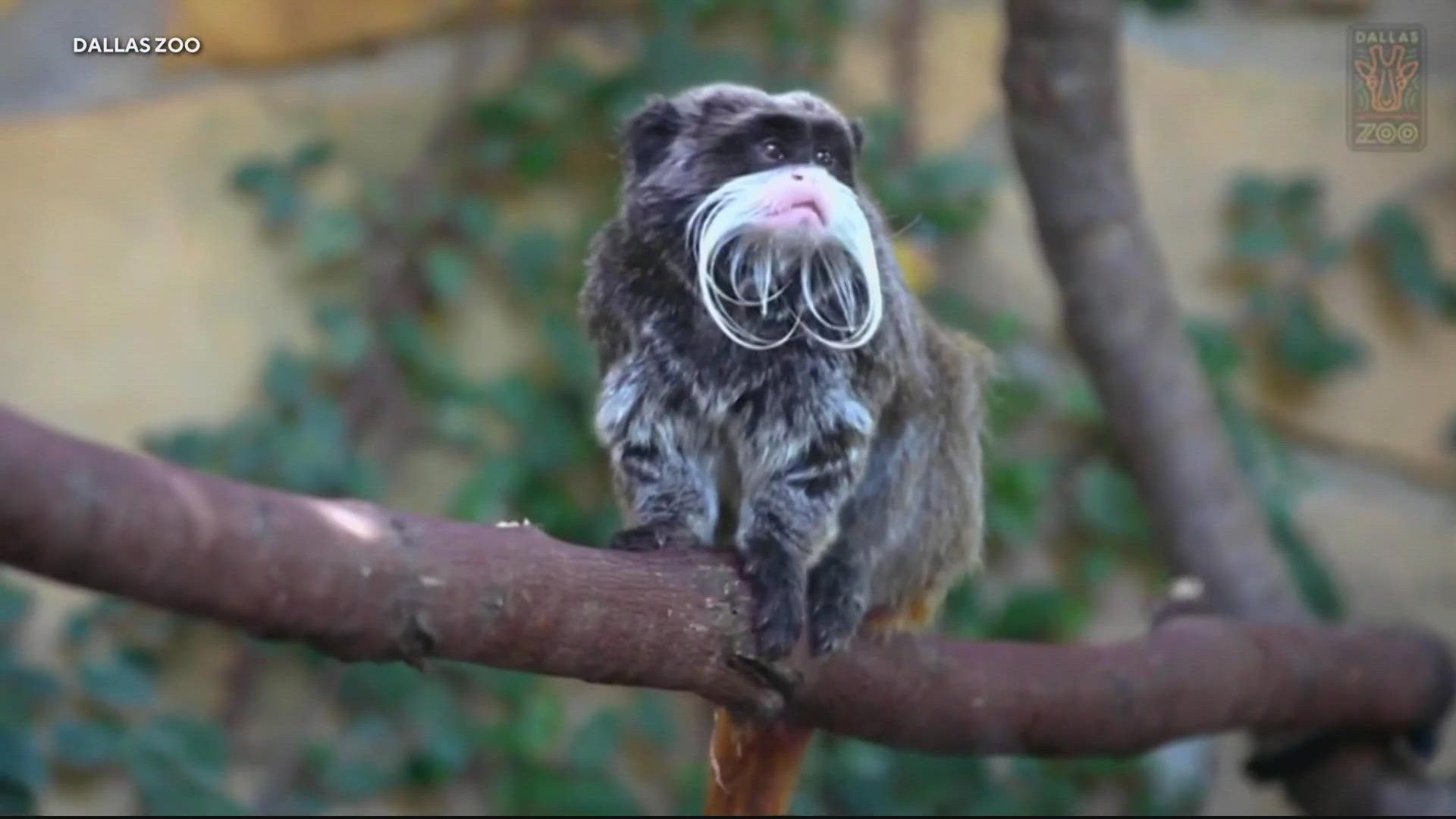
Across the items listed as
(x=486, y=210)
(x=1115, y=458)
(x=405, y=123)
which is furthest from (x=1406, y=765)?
(x=405, y=123)

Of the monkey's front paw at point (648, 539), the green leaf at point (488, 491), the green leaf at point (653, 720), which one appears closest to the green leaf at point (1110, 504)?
the green leaf at point (653, 720)

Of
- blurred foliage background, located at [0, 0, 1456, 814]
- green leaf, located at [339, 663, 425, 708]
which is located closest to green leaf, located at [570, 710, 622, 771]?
blurred foliage background, located at [0, 0, 1456, 814]

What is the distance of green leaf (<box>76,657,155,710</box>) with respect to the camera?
2.93m

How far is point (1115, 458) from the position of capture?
3.49m

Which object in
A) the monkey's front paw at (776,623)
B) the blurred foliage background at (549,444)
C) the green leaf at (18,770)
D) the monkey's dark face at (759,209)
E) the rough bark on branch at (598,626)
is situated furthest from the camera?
the blurred foliage background at (549,444)

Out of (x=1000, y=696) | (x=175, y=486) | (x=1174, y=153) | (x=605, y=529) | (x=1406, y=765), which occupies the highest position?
(x=175, y=486)

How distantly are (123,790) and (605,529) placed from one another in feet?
3.06

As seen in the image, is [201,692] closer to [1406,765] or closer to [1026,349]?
[1026,349]

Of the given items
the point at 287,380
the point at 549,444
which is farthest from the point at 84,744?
the point at 549,444

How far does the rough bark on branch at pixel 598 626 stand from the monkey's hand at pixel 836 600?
0.03 meters

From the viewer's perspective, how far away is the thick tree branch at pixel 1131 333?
2.61m

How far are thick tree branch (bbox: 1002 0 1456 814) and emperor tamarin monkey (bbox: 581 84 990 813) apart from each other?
1.87 feet

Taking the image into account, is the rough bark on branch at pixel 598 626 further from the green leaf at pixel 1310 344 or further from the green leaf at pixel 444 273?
the green leaf at pixel 444 273

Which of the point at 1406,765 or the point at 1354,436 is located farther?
the point at 1354,436
